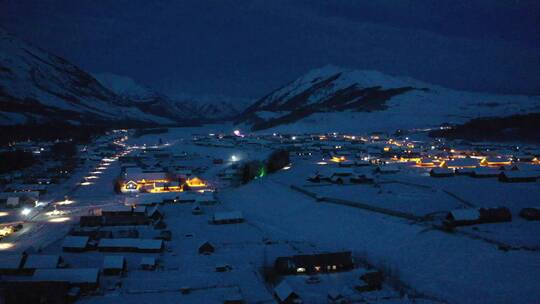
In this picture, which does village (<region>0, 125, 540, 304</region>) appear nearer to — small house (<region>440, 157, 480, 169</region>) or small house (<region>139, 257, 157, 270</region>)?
small house (<region>139, 257, 157, 270</region>)

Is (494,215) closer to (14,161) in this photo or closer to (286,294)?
(286,294)

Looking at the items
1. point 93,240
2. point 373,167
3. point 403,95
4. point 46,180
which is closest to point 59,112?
point 403,95

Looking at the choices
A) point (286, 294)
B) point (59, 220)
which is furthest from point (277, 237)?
point (59, 220)

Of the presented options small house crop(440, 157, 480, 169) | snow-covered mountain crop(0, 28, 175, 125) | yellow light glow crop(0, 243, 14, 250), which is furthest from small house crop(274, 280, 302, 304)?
snow-covered mountain crop(0, 28, 175, 125)

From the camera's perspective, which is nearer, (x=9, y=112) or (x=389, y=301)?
(x=389, y=301)

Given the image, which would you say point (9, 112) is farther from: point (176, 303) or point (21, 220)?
point (176, 303)

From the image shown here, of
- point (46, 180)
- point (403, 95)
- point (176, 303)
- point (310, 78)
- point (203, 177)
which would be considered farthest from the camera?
point (310, 78)

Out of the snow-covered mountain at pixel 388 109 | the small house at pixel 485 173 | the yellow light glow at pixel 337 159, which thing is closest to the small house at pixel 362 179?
the small house at pixel 485 173
